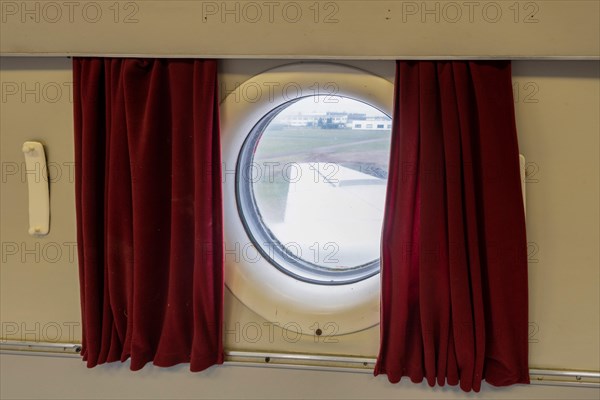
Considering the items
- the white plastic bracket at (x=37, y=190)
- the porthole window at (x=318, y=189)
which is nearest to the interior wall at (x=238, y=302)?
the white plastic bracket at (x=37, y=190)

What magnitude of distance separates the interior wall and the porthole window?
26 centimetres

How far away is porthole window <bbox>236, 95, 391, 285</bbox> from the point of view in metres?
1.52

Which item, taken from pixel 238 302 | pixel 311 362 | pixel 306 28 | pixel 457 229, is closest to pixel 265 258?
pixel 238 302

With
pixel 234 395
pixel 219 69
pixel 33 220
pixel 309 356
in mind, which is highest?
pixel 219 69

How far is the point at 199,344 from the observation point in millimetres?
1336

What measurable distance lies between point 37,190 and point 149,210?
0.37m

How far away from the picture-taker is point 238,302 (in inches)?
54.5

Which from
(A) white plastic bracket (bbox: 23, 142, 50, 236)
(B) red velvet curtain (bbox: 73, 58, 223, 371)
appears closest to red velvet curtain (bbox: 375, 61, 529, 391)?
(B) red velvet curtain (bbox: 73, 58, 223, 371)

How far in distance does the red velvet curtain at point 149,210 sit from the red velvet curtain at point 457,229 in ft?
1.70

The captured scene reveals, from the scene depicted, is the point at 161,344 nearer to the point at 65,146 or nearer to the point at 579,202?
the point at 65,146

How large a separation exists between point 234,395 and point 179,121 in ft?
2.76

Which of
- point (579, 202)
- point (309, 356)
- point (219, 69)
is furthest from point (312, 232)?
point (579, 202)

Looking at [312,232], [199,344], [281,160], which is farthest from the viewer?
[312,232]

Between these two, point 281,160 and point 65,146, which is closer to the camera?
point 65,146
